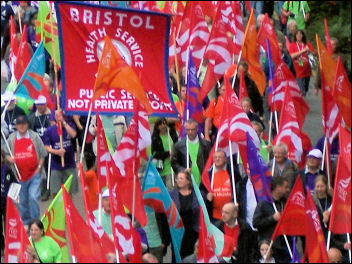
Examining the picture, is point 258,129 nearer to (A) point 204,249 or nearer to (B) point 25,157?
(B) point 25,157

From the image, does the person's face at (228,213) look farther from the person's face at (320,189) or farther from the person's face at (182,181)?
the person's face at (320,189)

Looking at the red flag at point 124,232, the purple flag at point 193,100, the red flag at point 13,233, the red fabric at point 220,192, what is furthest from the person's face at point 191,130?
the red flag at point 13,233

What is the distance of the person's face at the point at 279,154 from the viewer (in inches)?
720

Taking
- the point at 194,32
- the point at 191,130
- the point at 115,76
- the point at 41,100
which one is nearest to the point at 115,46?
the point at 115,76

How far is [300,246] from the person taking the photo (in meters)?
18.4

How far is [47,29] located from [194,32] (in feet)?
6.78

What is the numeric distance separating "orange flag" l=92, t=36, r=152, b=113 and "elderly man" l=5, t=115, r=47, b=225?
80.2 inches

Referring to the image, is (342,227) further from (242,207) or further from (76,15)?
(76,15)

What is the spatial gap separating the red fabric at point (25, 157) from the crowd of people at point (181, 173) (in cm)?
1

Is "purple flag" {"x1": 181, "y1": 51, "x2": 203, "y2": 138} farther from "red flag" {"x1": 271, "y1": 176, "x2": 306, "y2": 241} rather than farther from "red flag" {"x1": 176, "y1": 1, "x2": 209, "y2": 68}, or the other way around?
"red flag" {"x1": 271, "y1": 176, "x2": 306, "y2": 241}

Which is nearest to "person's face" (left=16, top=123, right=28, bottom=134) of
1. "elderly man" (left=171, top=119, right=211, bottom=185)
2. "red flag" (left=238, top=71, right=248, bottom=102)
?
"elderly man" (left=171, top=119, right=211, bottom=185)

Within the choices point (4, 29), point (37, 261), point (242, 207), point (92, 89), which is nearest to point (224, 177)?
point (242, 207)

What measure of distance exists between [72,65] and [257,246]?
9.51 feet

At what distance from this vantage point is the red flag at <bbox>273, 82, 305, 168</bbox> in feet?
62.4
